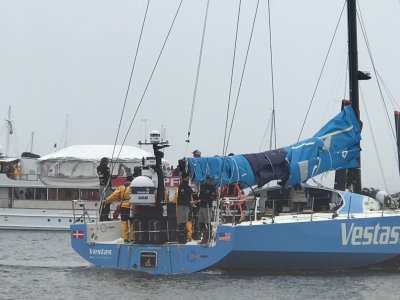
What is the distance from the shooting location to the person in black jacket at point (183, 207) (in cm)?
2044

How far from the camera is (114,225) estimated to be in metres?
22.6

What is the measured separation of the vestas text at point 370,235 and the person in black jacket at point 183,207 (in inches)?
144

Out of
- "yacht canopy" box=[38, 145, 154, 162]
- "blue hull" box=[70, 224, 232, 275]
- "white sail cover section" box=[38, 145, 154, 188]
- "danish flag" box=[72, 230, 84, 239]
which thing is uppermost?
"yacht canopy" box=[38, 145, 154, 162]

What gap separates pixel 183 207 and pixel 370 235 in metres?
4.39

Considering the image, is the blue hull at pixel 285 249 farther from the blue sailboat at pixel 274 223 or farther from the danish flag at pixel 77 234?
the danish flag at pixel 77 234

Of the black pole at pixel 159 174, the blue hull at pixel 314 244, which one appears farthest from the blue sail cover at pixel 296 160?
the blue hull at pixel 314 244

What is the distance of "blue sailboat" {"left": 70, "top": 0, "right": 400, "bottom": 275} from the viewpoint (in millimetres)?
19625

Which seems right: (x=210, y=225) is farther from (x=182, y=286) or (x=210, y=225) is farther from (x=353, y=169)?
(x=353, y=169)

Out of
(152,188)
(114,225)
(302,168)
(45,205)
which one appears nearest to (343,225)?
(302,168)

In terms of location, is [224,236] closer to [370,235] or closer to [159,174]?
[159,174]

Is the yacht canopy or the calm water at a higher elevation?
the yacht canopy

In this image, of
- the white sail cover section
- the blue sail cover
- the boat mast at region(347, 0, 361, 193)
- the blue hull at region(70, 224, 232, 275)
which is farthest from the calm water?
the white sail cover section

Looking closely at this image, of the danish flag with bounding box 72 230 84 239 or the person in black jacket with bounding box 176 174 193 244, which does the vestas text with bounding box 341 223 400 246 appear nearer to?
the person in black jacket with bounding box 176 174 193 244

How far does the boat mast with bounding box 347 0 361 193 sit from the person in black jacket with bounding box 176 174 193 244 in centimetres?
512
